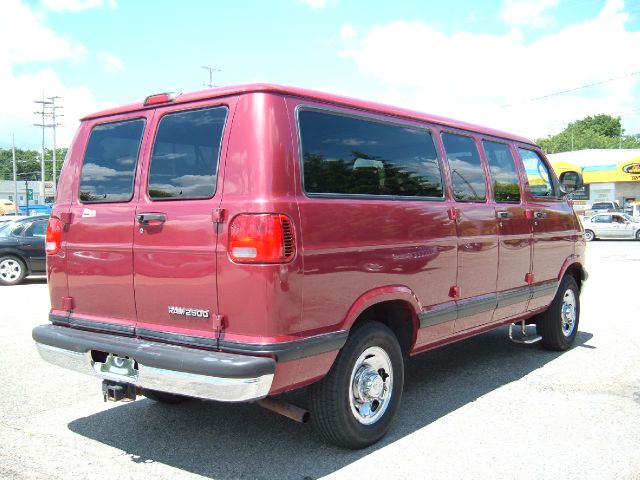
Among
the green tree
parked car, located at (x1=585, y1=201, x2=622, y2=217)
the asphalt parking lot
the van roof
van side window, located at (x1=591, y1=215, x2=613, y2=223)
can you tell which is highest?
the green tree

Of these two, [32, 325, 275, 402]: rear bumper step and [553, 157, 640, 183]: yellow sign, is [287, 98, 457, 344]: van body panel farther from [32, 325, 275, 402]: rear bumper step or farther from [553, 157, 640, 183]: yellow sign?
[553, 157, 640, 183]: yellow sign

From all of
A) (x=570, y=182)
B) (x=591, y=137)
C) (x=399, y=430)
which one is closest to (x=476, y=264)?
(x=399, y=430)

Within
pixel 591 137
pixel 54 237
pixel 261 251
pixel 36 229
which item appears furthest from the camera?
pixel 591 137

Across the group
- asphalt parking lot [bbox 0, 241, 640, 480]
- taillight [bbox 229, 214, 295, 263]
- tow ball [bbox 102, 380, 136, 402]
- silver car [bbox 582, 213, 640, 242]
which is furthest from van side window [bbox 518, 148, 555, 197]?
silver car [bbox 582, 213, 640, 242]

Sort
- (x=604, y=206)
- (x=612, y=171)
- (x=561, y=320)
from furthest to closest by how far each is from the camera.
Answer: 1. (x=612, y=171)
2. (x=604, y=206)
3. (x=561, y=320)

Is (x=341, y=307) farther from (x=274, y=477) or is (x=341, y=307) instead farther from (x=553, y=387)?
(x=553, y=387)

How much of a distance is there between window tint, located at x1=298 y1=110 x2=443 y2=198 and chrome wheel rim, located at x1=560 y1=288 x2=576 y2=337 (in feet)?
9.73

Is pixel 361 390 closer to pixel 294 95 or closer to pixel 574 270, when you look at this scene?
pixel 294 95

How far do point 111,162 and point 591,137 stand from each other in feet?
319

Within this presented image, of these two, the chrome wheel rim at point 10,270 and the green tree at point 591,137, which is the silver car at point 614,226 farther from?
the green tree at point 591,137

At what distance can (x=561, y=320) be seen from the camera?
671cm

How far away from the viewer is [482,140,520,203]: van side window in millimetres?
5570

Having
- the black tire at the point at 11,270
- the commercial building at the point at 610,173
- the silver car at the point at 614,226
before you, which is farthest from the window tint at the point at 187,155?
the commercial building at the point at 610,173

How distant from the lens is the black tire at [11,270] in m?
13.6
